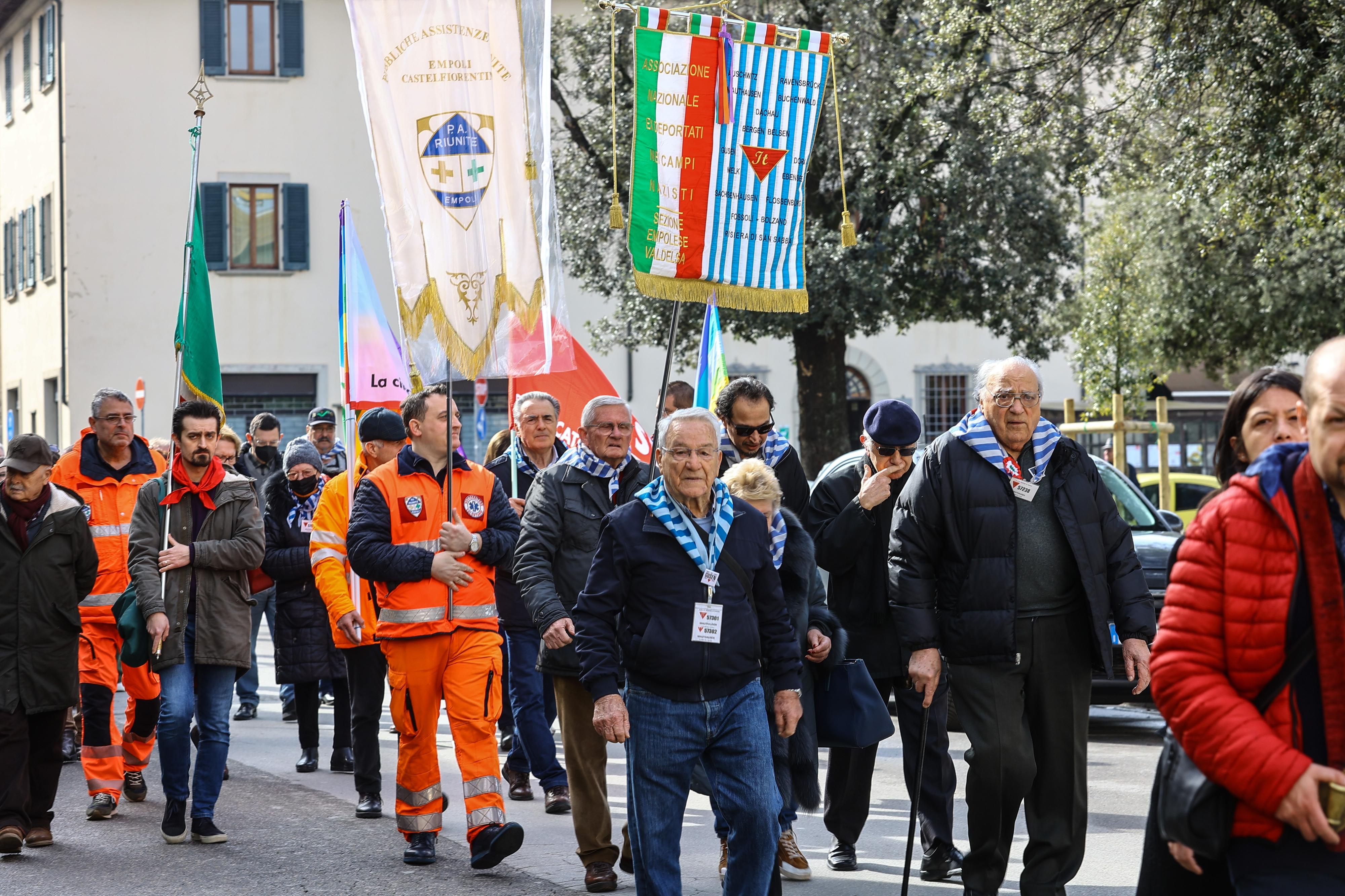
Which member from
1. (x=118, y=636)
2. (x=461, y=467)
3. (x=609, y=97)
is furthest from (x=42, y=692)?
(x=609, y=97)

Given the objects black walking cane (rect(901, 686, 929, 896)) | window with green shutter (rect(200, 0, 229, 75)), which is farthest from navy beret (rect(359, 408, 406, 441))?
window with green shutter (rect(200, 0, 229, 75))

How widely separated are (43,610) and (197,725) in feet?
2.99

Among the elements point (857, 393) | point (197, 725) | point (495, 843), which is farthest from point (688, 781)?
point (857, 393)

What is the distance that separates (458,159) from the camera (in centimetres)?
698

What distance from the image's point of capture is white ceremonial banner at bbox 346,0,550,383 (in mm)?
6953

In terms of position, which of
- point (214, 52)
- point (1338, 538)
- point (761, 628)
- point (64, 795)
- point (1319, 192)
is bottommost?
point (64, 795)

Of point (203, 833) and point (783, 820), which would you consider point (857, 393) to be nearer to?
point (203, 833)

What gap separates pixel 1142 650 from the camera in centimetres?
560

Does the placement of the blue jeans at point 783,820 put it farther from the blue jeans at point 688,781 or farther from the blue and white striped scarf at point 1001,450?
the blue and white striped scarf at point 1001,450

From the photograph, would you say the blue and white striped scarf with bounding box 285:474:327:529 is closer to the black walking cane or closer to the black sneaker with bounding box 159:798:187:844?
the black sneaker with bounding box 159:798:187:844

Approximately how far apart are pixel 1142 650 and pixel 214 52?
26166mm

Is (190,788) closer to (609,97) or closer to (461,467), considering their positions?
(461,467)

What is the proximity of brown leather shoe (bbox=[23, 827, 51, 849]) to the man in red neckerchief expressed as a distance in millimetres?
509

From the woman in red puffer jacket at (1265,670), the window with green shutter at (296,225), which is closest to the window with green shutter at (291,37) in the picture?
the window with green shutter at (296,225)
